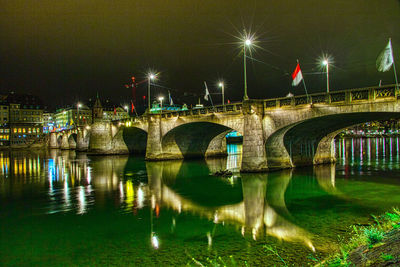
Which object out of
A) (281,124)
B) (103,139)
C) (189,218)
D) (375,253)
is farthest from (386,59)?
(103,139)

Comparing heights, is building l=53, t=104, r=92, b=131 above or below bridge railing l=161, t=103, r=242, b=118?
above

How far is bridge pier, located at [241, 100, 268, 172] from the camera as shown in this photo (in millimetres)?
29953

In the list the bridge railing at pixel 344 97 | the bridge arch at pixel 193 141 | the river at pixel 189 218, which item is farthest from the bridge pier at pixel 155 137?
the bridge railing at pixel 344 97

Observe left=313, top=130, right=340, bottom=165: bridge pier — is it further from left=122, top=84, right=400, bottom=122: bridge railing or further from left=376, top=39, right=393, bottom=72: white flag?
left=376, top=39, right=393, bottom=72: white flag

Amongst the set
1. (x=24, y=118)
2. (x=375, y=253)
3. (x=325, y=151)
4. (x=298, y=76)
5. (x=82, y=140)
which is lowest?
(x=375, y=253)

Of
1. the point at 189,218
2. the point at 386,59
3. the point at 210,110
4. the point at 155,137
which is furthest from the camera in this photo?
the point at 155,137

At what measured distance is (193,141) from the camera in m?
52.5

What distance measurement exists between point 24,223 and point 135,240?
715 centimetres

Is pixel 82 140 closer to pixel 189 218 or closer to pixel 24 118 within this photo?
pixel 24 118

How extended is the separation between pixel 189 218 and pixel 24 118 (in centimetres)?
14714

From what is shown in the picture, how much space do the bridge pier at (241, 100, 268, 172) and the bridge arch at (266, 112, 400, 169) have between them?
3.36 ft

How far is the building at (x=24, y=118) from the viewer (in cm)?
13099

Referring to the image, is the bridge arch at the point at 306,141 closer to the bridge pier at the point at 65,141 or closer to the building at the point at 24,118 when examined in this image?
the bridge pier at the point at 65,141

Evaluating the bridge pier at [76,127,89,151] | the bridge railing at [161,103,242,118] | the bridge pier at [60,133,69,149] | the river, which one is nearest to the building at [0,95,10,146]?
the bridge pier at [60,133,69,149]
